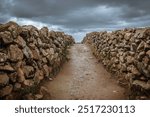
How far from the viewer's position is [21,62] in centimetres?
933

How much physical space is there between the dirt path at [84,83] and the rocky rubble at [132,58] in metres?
0.63

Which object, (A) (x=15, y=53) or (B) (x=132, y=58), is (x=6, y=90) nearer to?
(A) (x=15, y=53)

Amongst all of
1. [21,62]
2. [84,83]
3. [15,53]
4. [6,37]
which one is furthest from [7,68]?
[84,83]

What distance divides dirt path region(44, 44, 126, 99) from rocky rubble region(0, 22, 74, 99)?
0.76 meters

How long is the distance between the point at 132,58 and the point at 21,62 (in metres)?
4.59

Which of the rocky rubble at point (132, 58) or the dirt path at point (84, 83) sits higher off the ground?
the rocky rubble at point (132, 58)

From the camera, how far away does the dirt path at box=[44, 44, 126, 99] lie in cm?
1050

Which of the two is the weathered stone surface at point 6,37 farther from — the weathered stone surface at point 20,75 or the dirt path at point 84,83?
the dirt path at point 84,83

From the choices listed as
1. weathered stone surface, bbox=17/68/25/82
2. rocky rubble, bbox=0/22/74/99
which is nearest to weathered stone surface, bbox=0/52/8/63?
rocky rubble, bbox=0/22/74/99

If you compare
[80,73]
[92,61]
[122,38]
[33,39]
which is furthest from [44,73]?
[92,61]

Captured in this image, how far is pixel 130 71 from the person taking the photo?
10883mm

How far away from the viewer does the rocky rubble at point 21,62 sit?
8375 mm

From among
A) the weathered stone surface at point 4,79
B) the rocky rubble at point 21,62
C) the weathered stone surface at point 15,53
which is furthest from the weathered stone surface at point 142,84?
the weathered stone surface at point 4,79

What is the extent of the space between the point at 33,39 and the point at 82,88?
118 inches
